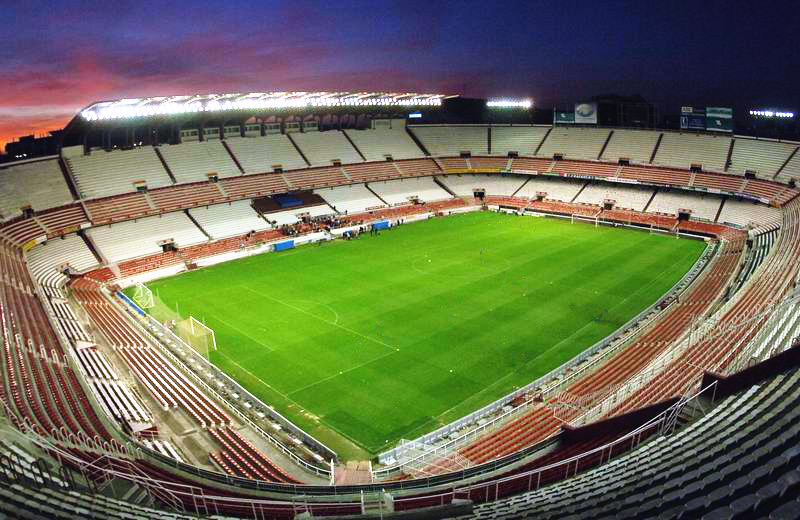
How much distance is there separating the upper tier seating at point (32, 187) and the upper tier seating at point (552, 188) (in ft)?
156

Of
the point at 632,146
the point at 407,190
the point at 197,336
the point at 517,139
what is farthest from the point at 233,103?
the point at 632,146

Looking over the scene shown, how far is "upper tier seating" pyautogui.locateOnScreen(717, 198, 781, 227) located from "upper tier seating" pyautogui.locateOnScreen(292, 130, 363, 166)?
39579 millimetres

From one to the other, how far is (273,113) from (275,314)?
34.4 metres

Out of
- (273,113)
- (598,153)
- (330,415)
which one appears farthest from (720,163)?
(330,415)

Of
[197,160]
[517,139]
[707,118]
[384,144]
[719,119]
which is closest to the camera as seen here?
[197,160]

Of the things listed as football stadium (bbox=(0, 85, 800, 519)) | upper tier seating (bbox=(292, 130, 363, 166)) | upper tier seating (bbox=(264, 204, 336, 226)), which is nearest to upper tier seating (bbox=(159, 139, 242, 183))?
football stadium (bbox=(0, 85, 800, 519))

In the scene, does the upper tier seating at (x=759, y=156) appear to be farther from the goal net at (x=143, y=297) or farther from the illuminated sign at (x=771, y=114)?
the goal net at (x=143, y=297)

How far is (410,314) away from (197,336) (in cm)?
1141

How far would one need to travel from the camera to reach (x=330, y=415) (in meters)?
21.1

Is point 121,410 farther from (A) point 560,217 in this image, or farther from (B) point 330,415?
(A) point 560,217

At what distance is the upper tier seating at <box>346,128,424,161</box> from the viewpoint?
225 feet

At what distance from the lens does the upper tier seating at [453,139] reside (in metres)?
73.1

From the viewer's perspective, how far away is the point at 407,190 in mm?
65312

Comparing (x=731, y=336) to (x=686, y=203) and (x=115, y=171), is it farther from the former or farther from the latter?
(x=115, y=171)
